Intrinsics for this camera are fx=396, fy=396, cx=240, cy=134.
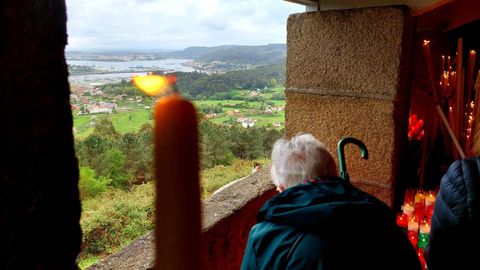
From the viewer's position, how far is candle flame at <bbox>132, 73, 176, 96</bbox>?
0.28 metres

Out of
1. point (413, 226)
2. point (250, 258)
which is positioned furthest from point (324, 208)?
point (413, 226)

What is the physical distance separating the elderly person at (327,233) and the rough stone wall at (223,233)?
361 mm

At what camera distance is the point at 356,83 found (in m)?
2.62

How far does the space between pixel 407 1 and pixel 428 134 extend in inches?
87.5

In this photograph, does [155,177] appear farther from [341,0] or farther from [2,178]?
[341,0]

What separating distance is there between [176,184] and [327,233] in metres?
1.21

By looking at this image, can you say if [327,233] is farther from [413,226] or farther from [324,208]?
[413,226]

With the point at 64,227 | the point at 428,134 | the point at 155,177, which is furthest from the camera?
the point at 428,134

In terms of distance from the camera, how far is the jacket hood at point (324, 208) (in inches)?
53.6

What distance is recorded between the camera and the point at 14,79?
1.80 feet

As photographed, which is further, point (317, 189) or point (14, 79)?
point (317, 189)

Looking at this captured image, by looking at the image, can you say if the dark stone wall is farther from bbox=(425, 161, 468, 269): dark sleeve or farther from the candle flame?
bbox=(425, 161, 468, 269): dark sleeve

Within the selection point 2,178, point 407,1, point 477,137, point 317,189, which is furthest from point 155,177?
point 477,137

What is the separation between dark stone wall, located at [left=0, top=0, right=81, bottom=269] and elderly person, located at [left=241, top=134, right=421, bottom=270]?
0.89 metres
